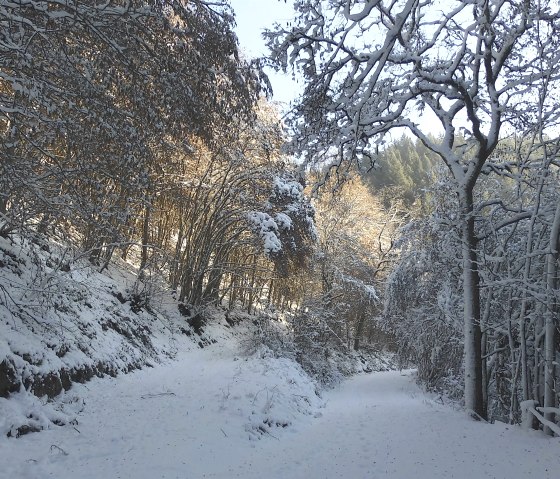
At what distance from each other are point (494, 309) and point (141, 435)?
9.08 meters

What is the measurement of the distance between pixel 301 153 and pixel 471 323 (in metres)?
4.76

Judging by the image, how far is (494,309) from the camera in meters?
11.0

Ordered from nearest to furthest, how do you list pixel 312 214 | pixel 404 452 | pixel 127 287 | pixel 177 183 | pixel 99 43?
pixel 99 43, pixel 404 452, pixel 127 287, pixel 177 183, pixel 312 214

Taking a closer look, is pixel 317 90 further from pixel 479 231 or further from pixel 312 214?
pixel 312 214

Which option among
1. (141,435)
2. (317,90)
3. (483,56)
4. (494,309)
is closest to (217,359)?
(141,435)

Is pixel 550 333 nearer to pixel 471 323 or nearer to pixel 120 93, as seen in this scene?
pixel 471 323

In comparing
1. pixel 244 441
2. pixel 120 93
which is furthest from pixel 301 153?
pixel 244 441

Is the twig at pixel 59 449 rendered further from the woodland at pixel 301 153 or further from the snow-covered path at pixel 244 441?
the woodland at pixel 301 153

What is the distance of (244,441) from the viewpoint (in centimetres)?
669

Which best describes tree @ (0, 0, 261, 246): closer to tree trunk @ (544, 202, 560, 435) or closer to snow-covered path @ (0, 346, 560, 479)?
snow-covered path @ (0, 346, 560, 479)

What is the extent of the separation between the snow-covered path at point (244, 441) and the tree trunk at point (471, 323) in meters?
0.53

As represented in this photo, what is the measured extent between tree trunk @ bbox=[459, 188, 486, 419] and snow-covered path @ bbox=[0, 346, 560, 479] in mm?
534

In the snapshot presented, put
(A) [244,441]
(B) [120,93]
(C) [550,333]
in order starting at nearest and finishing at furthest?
(B) [120,93] → (A) [244,441] → (C) [550,333]

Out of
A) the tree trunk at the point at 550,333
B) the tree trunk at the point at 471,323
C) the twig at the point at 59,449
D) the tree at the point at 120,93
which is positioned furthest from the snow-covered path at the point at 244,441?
the tree at the point at 120,93
